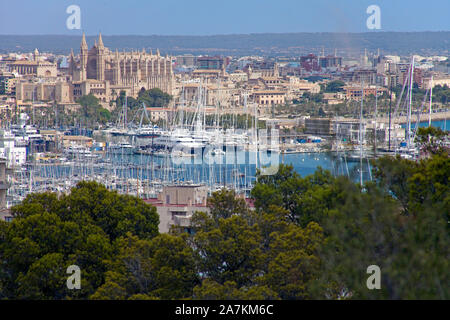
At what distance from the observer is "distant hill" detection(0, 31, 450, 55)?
6122cm

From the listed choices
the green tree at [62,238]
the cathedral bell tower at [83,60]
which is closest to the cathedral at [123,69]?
the cathedral bell tower at [83,60]

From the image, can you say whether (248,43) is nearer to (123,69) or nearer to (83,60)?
(123,69)

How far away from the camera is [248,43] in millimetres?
115562

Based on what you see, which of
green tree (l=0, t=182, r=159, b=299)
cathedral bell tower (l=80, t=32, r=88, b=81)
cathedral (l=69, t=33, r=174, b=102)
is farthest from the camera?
cathedral bell tower (l=80, t=32, r=88, b=81)

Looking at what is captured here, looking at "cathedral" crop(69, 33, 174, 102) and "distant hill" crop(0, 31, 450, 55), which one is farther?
"distant hill" crop(0, 31, 450, 55)

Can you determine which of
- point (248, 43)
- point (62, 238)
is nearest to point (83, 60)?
point (62, 238)

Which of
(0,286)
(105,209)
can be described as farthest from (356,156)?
(0,286)

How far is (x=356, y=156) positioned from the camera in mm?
22844

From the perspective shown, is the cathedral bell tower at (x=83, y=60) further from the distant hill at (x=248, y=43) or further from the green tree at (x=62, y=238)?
the green tree at (x=62, y=238)

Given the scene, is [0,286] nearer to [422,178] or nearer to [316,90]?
[422,178]

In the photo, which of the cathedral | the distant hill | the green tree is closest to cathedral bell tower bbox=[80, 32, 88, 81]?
the cathedral

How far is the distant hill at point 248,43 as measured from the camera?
61219mm

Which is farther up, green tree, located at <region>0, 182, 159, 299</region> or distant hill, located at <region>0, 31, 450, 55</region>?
distant hill, located at <region>0, 31, 450, 55</region>

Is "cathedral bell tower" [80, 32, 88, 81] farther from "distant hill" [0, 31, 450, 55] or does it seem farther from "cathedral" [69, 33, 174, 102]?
"distant hill" [0, 31, 450, 55]
